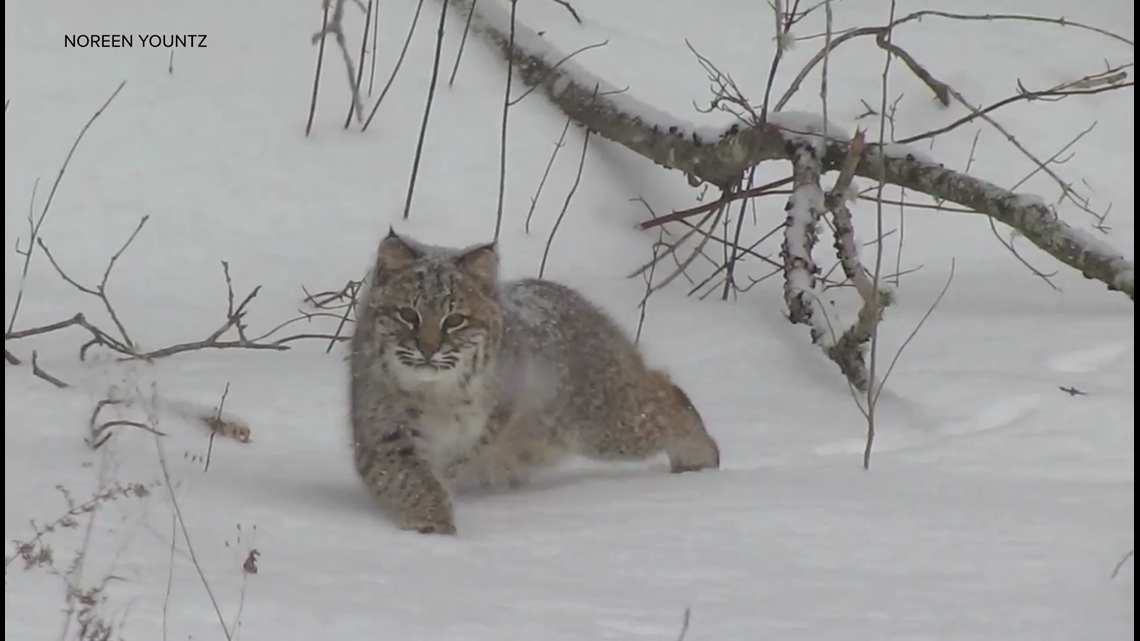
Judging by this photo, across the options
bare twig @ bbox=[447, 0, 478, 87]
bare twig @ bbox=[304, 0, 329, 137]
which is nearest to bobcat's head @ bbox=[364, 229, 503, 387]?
bare twig @ bbox=[304, 0, 329, 137]

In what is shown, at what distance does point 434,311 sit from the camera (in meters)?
4.47

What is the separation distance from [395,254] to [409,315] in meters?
0.20

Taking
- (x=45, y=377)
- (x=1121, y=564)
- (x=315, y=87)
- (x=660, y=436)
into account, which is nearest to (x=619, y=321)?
(x=660, y=436)

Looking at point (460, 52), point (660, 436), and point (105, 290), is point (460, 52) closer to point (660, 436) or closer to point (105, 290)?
point (105, 290)

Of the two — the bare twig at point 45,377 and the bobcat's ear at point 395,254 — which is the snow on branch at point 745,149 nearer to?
the bobcat's ear at point 395,254

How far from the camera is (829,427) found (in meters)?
5.68

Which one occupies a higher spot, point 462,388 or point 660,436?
point 462,388

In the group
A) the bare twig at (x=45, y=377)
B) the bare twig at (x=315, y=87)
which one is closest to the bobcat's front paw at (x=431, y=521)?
the bare twig at (x=45, y=377)

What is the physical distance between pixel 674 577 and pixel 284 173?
4.73 metres

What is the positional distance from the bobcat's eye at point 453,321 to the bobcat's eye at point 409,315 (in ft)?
0.24

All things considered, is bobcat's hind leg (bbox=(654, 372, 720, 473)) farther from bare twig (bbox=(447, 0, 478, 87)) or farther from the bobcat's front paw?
bare twig (bbox=(447, 0, 478, 87))

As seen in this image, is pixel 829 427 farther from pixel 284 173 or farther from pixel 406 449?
pixel 284 173

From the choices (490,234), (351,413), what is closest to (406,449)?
(351,413)

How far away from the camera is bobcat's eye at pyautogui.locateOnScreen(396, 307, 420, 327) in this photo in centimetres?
448
